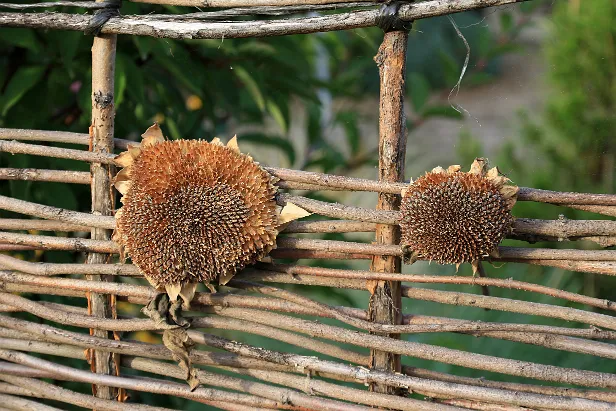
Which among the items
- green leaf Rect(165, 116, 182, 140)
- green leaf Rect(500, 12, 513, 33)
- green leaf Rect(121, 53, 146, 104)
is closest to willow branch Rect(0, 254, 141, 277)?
green leaf Rect(121, 53, 146, 104)

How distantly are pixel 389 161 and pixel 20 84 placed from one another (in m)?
0.82

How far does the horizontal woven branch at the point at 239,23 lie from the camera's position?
81 centimetres

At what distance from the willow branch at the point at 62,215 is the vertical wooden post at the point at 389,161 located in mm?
378

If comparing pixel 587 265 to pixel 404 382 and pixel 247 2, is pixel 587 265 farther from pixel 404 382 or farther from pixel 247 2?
pixel 247 2

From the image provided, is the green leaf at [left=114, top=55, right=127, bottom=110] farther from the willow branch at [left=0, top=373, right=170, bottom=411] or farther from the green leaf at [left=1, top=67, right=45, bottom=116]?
the willow branch at [left=0, top=373, right=170, bottom=411]

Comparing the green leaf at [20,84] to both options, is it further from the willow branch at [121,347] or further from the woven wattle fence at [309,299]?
the willow branch at [121,347]

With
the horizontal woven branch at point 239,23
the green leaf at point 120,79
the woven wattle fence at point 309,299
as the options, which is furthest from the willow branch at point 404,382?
the green leaf at point 120,79

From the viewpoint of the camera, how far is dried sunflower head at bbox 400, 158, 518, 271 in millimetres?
811

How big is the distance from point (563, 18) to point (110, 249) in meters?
2.38

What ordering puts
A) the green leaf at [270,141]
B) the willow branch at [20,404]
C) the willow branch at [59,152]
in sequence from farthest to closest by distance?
the green leaf at [270,141]
the willow branch at [20,404]
the willow branch at [59,152]

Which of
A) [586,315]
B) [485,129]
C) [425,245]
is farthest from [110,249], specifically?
[485,129]

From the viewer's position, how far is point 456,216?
81 centimetres

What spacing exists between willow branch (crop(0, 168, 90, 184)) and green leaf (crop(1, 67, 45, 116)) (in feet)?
1.01

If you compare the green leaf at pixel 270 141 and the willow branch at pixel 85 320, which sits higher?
the green leaf at pixel 270 141
